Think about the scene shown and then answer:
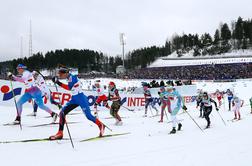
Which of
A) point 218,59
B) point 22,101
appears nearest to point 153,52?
point 218,59

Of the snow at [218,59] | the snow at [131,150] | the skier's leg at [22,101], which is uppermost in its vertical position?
the snow at [218,59]

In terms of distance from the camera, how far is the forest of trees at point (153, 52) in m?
109

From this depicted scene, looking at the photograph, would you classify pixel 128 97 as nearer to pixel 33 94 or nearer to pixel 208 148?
pixel 33 94

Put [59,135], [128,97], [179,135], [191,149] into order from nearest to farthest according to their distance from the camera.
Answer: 1. [191,149]
2. [59,135]
3. [179,135]
4. [128,97]

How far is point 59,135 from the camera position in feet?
23.3

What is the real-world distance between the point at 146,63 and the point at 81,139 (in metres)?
116

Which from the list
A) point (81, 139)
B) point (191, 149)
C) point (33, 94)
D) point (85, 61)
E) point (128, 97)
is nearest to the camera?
point (191, 149)

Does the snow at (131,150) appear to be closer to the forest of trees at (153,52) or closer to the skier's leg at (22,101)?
the skier's leg at (22,101)

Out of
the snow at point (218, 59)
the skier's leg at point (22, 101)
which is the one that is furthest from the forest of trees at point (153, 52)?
the skier's leg at point (22, 101)

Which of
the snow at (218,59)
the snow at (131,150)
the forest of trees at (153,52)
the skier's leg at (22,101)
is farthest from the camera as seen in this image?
the forest of trees at (153,52)

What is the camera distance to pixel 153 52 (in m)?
130

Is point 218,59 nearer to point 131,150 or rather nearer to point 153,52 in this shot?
point 153,52

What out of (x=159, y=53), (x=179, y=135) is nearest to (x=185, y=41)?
(x=159, y=53)

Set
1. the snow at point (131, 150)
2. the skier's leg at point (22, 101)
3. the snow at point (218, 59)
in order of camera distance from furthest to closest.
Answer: the snow at point (218, 59), the skier's leg at point (22, 101), the snow at point (131, 150)
